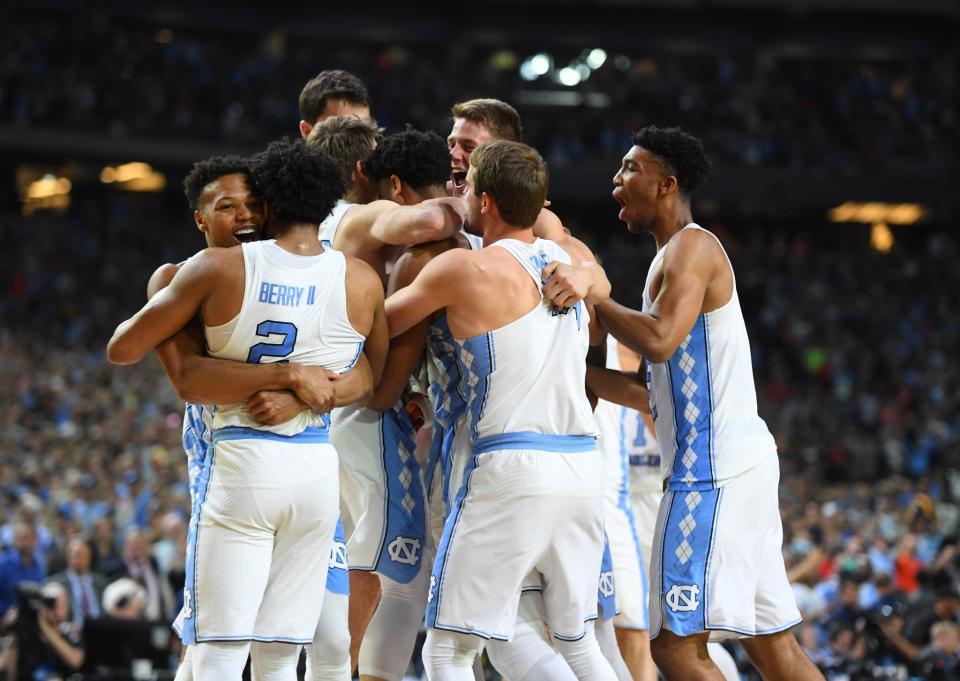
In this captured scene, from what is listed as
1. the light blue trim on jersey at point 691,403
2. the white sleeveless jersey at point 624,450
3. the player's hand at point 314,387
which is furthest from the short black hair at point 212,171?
the white sleeveless jersey at point 624,450

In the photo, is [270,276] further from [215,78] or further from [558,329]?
[215,78]

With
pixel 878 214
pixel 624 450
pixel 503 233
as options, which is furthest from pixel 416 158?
pixel 878 214

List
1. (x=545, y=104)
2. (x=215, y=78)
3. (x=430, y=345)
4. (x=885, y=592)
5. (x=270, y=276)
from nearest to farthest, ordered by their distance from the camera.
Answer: (x=270, y=276) < (x=430, y=345) < (x=885, y=592) < (x=215, y=78) < (x=545, y=104)

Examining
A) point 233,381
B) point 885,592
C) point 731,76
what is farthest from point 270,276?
point 731,76

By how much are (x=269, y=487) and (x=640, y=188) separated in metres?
1.95

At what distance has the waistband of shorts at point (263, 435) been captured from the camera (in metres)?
4.50

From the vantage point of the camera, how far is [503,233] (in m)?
4.75

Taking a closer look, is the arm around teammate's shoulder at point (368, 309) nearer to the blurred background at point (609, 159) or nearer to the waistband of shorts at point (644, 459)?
the waistband of shorts at point (644, 459)

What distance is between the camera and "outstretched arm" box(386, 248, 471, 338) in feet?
15.0

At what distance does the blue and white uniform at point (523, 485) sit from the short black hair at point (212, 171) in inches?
40.4

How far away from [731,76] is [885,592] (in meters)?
23.1

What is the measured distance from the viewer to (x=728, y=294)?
5070mm

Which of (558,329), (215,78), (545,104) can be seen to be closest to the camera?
(558,329)

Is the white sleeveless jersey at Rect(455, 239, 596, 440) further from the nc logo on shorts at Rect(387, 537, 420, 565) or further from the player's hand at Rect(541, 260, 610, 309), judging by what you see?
the nc logo on shorts at Rect(387, 537, 420, 565)
